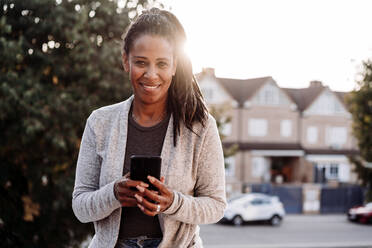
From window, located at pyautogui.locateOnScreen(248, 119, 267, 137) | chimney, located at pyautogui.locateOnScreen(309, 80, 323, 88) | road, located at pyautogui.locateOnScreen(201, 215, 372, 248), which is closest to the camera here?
road, located at pyautogui.locateOnScreen(201, 215, 372, 248)

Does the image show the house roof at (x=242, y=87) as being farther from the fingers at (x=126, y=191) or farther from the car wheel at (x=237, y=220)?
the fingers at (x=126, y=191)

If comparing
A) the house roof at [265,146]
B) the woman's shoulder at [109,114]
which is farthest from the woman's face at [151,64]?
the house roof at [265,146]

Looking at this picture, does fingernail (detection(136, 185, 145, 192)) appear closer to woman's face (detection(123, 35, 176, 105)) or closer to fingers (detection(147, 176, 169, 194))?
fingers (detection(147, 176, 169, 194))

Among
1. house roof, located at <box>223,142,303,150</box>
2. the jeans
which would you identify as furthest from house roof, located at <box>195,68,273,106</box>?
the jeans

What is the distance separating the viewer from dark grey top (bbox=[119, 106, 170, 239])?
1.77 metres

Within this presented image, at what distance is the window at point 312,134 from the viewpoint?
3581cm

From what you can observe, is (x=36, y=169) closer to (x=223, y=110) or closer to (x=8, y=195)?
(x=8, y=195)

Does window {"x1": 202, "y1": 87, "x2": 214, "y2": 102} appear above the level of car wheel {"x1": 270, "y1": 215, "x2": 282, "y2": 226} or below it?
above

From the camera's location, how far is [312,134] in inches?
1417

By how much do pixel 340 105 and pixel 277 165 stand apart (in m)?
7.74

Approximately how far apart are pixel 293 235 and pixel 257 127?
16.0 m

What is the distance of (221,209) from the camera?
1.78 meters

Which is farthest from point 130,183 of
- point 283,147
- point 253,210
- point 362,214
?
point 283,147

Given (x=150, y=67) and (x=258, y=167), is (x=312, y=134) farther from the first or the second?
(x=150, y=67)
